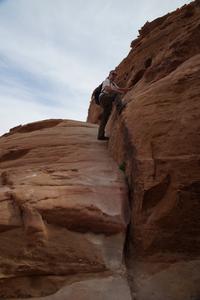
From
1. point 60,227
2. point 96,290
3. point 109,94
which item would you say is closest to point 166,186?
point 60,227

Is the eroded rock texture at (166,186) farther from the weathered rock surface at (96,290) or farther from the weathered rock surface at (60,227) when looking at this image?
the weathered rock surface at (60,227)

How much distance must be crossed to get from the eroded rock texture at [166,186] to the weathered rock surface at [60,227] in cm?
53

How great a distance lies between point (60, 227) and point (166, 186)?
9.03 feet

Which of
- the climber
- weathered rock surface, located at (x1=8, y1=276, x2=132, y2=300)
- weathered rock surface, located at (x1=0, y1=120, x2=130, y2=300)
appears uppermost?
the climber

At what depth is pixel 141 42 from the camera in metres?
14.6

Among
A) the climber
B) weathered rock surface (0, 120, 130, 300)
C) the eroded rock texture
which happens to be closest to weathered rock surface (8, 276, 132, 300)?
weathered rock surface (0, 120, 130, 300)

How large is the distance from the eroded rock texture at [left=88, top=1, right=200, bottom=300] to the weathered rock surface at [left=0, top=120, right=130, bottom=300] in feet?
1.72

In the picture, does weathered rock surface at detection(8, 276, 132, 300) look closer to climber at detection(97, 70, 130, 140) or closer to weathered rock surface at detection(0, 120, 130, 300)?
weathered rock surface at detection(0, 120, 130, 300)

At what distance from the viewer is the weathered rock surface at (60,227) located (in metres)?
7.67

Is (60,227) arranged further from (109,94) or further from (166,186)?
(109,94)

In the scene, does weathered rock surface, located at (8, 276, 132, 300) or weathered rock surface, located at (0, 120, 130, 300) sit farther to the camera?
weathered rock surface, located at (0, 120, 130, 300)

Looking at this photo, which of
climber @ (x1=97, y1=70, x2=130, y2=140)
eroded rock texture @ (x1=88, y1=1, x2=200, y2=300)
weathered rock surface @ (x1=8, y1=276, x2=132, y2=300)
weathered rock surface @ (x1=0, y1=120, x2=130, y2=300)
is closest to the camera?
weathered rock surface @ (x1=8, y1=276, x2=132, y2=300)

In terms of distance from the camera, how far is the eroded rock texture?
25.8 feet

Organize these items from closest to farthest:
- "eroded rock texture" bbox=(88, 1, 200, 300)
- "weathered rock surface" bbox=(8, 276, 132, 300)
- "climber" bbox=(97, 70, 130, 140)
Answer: "weathered rock surface" bbox=(8, 276, 132, 300)
"eroded rock texture" bbox=(88, 1, 200, 300)
"climber" bbox=(97, 70, 130, 140)
